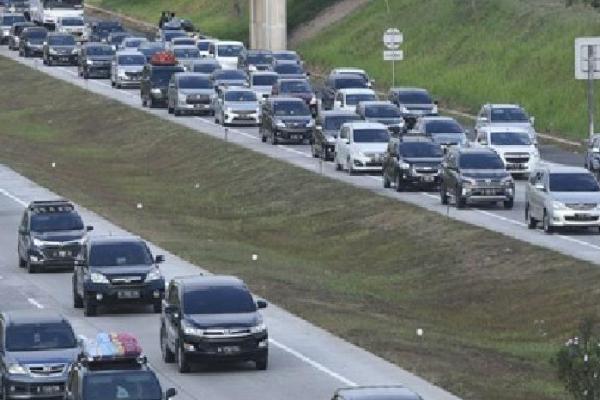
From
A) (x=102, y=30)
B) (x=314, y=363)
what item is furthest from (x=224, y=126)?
(x=314, y=363)

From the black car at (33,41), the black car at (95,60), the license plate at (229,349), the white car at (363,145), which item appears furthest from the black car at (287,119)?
the license plate at (229,349)

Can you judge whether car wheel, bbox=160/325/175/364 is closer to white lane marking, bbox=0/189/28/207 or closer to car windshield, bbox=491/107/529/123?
white lane marking, bbox=0/189/28/207

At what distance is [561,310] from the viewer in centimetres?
5100

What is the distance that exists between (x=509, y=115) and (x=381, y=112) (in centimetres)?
470

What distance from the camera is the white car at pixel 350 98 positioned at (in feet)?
294

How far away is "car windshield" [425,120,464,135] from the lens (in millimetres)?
77062

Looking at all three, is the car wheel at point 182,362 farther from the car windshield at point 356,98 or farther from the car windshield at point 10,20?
the car windshield at point 10,20

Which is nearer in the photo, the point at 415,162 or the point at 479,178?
the point at 479,178

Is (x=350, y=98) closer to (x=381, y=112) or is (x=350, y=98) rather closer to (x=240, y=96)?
(x=240, y=96)

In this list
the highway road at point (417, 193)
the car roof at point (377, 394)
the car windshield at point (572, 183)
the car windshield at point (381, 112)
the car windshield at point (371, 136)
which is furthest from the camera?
the car windshield at point (381, 112)

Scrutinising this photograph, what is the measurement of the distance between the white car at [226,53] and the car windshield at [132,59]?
4.86 m

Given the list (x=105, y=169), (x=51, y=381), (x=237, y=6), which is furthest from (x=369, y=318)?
(x=237, y=6)

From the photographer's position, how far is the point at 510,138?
73.7m

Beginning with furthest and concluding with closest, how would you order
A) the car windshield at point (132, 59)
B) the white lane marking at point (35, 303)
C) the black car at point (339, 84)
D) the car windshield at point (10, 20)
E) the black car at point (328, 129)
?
the car windshield at point (10, 20)
the car windshield at point (132, 59)
the black car at point (339, 84)
the black car at point (328, 129)
the white lane marking at point (35, 303)
